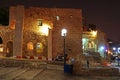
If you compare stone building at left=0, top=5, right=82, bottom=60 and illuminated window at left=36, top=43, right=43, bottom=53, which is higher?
stone building at left=0, top=5, right=82, bottom=60

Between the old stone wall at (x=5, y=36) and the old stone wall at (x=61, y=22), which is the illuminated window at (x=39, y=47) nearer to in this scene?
the old stone wall at (x=61, y=22)

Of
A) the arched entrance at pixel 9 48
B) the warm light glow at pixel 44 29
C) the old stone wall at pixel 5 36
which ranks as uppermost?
the warm light glow at pixel 44 29

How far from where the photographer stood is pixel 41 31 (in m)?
55.0

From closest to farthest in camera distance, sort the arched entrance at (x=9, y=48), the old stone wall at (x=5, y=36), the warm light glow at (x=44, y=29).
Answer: the old stone wall at (x=5, y=36) → the arched entrance at (x=9, y=48) → the warm light glow at (x=44, y=29)

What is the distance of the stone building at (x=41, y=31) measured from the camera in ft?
176

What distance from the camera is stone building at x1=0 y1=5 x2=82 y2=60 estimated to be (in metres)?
53.6

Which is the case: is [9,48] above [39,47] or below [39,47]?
below

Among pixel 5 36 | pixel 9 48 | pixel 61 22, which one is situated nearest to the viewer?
pixel 5 36

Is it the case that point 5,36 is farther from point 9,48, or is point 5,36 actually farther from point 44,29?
point 44,29

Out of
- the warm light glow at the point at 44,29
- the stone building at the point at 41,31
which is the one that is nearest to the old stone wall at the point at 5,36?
the stone building at the point at 41,31

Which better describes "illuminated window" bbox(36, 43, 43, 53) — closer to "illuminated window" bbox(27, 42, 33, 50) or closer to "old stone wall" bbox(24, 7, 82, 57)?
"illuminated window" bbox(27, 42, 33, 50)

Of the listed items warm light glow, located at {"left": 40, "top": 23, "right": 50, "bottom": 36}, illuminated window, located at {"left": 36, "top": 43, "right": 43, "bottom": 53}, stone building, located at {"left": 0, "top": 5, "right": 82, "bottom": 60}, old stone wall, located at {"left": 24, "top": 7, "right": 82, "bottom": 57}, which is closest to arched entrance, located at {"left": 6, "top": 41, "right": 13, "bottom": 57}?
stone building, located at {"left": 0, "top": 5, "right": 82, "bottom": 60}

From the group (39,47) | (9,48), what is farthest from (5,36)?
(39,47)

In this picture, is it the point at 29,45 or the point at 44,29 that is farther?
the point at 44,29
